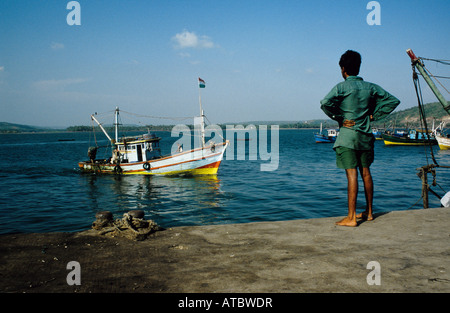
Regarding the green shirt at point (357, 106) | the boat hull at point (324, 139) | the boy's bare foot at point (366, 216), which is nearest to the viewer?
the green shirt at point (357, 106)

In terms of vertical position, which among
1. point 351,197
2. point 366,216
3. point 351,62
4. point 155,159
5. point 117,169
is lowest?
point 117,169

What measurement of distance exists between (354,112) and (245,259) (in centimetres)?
273

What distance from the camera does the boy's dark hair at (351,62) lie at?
462 centimetres

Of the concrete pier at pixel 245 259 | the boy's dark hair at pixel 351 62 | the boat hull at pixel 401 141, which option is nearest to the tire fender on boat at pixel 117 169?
the concrete pier at pixel 245 259

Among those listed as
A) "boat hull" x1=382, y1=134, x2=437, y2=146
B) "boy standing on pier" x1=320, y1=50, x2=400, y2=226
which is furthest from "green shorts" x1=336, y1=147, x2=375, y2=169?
"boat hull" x1=382, y1=134, x2=437, y2=146

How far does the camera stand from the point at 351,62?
4629 mm

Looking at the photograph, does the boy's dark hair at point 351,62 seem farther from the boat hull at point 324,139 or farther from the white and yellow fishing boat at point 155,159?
the boat hull at point 324,139

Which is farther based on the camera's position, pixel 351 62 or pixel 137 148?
pixel 137 148

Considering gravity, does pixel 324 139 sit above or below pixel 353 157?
below

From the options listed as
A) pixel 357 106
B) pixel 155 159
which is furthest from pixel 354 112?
pixel 155 159

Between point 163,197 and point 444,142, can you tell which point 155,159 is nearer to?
point 163,197

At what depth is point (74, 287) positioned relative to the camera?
279 cm

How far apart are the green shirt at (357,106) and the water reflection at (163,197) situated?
8797mm

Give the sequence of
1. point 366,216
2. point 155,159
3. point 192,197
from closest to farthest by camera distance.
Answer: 1. point 366,216
2. point 192,197
3. point 155,159
